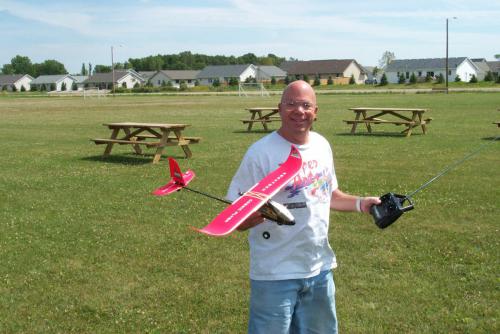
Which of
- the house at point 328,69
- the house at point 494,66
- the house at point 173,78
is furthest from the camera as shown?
the house at point 173,78

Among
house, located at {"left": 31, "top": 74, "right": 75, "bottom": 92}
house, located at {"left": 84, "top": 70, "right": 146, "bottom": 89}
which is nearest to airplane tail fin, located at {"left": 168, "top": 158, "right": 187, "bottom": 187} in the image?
house, located at {"left": 84, "top": 70, "right": 146, "bottom": 89}

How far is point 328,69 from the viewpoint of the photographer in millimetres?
124188

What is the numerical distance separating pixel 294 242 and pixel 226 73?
434 ft

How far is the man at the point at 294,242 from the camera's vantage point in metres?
3.07

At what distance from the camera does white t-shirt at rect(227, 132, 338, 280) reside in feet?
10.1

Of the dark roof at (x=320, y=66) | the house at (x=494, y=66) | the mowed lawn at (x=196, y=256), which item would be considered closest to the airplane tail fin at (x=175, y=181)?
the mowed lawn at (x=196, y=256)

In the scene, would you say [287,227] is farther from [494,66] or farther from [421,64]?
[494,66]

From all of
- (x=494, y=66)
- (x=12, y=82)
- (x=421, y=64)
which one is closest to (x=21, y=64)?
(x=12, y=82)

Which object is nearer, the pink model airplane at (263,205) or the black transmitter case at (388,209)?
the pink model airplane at (263,205)

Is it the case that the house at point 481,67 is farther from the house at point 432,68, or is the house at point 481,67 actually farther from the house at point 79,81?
the house at point 79,81

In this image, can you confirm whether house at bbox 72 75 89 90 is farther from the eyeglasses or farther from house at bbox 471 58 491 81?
the eyeglasses

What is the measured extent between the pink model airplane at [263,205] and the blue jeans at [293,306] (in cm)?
50

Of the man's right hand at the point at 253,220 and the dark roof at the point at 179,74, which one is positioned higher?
the dark roof at the point at 179,74

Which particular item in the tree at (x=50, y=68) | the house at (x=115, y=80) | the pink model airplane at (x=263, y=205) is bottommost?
the pink model airplane at (x=263, y=205)
